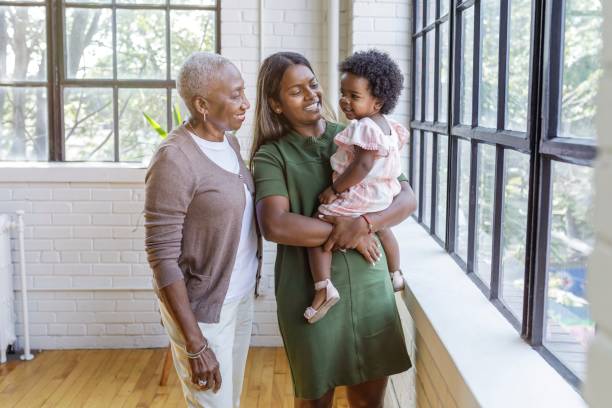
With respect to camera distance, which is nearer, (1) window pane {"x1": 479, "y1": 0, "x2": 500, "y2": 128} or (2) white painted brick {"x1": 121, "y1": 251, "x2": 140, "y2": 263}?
(1) window pane {"x1": 479, "y1": 0, "x2": 500, "y2": 128}

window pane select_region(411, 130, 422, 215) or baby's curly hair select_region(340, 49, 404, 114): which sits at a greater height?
baby's curly hair select_region(340, 49, 404, 114)

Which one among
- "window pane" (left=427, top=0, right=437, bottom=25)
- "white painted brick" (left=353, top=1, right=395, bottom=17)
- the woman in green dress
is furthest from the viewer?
"white painted brick" (left=353, top=1, right=395, bottom=17)

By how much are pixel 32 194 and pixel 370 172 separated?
2859mm

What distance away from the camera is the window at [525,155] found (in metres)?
1.46

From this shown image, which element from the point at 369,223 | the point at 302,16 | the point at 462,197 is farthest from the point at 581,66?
the point at 302,16

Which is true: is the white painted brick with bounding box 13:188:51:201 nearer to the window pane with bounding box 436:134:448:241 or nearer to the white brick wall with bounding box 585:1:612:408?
the window pane with bounding box 436:134:448:241

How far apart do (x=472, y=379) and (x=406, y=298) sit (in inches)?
33.0

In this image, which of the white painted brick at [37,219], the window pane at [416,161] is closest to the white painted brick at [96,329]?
the white painted brick at [37,219]

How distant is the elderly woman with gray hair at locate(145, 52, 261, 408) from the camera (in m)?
1.75

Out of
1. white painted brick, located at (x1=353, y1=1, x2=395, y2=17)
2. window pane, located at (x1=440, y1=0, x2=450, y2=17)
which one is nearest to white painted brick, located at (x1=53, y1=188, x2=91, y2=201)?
white painted brick, located at (x1=353, y1=1, x2=395, y2=17)

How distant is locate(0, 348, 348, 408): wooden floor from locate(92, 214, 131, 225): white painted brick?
0.81 meters

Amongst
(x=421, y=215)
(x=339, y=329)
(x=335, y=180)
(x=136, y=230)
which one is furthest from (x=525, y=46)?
(x=136, y=230)

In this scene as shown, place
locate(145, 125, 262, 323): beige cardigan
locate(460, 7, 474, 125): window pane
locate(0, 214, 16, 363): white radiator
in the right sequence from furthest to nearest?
1. locate(0, 214, 16, 363): white radiator
2. locate(460, 7, 474, 125): window pane
3. locate(145, 125, 262, 323): beige cardigan

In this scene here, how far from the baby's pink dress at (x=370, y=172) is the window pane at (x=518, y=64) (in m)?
Answer: 0.34
